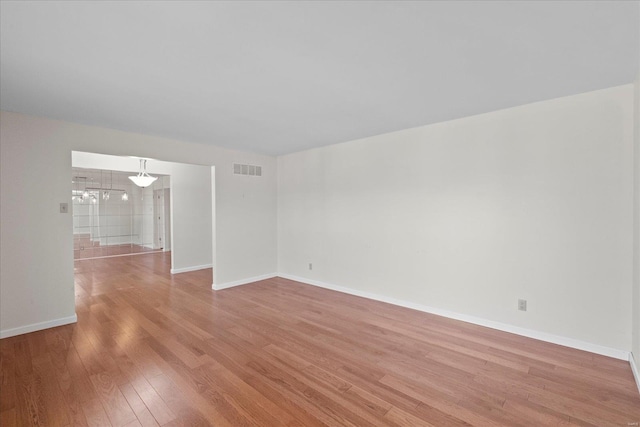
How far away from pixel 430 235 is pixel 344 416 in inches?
99.3

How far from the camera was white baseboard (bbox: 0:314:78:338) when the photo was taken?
3.05 m

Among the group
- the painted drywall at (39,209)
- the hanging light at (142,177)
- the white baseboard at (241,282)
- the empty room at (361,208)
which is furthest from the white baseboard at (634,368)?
the hanging light at (142,177)

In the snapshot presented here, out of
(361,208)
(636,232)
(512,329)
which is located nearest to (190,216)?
(361,208)

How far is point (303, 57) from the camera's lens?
1985 millimetres

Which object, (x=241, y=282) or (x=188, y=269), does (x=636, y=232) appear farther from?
(x=188, y=269)

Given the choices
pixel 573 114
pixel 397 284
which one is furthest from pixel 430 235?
pixel 573 114

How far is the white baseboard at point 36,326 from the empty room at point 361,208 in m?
0.03

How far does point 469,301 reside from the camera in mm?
3357

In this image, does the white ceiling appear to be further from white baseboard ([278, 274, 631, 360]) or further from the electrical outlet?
white baseboard ([278, 274, 631, 360])

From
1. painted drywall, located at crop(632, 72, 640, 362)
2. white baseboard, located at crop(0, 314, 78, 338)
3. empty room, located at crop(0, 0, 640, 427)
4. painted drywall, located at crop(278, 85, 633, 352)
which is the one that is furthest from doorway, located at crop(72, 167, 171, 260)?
painted drywall, located at crop(632, 72, 640, 362)

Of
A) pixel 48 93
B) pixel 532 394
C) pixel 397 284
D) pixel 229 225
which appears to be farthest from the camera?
pixel 229 225

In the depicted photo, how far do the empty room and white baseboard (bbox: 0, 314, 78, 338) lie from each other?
26mm

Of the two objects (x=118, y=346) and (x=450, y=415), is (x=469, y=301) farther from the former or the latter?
(x=118, y=346)

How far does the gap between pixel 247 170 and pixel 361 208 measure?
2.41 metres
